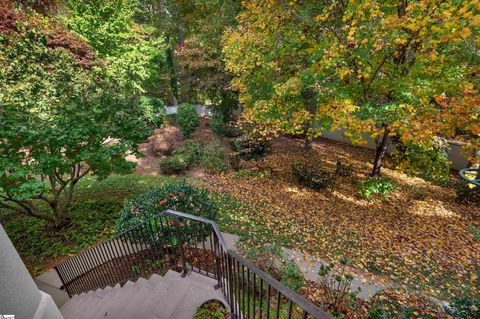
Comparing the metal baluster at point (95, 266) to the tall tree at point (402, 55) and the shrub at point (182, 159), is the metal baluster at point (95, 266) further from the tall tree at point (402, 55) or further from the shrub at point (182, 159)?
the tall tree at point (402, 55)

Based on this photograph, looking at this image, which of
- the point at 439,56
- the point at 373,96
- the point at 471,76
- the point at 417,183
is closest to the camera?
the point at 439,56

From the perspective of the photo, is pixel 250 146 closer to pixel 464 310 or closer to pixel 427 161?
pixel 427 161

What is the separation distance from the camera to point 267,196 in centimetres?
880

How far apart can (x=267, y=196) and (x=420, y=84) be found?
18.6 feet

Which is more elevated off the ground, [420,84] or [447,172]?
[420,84]

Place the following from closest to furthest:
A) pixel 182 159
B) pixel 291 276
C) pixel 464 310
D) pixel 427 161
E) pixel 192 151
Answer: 1. pixel 464 310
2. pixel 291 276
3. pixel 427 161
4. pixel 182 159
5. pixel 192 151

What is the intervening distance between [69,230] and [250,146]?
757 centimetres

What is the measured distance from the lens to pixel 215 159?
10859mm

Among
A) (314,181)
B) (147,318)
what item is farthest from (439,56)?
(147,318)

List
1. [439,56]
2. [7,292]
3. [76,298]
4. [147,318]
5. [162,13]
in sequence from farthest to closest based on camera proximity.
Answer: [162,13]
[439,56]
[76,298]
[147,318]
[7,292]

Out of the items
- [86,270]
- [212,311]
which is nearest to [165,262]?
[212,311]

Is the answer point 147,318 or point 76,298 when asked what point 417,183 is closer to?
point 147,318

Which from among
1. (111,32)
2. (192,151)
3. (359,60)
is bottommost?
(192,151)

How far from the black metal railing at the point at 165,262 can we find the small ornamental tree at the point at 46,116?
6.48 feet
